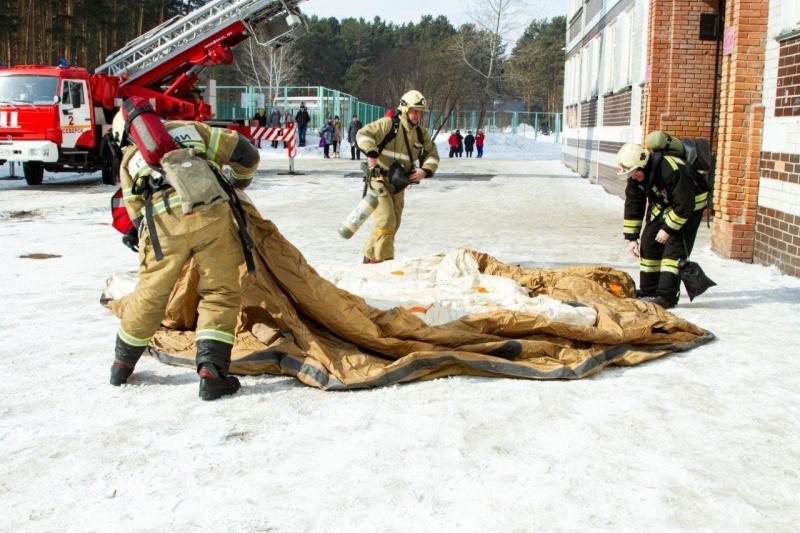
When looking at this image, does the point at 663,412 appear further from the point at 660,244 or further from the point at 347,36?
the point at 347,36

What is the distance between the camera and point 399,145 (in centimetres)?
782

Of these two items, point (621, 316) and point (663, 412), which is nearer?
point (663, 412)

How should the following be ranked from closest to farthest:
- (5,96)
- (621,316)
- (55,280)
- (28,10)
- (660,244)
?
(621,316), (660,244), (55,280), (5,96), (28,10)

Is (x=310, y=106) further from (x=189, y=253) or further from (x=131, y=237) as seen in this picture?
(x=189, y=253)

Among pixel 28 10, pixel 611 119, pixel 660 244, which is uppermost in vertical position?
pixel 28 10

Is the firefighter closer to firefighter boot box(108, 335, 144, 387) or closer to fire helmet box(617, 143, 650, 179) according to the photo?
fire helmet box(617, 143, 650, 179)

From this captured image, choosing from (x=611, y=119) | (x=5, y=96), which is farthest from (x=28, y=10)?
(x=611, y=119)

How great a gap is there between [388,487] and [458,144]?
3595 cm

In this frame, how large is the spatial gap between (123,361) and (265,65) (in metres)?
46.3

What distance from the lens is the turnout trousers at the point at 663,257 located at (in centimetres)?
666

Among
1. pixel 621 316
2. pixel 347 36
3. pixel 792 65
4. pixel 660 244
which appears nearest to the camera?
pixel 621 316

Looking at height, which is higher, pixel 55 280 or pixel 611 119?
pixel 611 119

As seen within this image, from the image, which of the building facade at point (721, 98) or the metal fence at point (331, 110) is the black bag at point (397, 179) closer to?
the building facade at point (721, 98)

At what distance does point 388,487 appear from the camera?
3.32 meters
